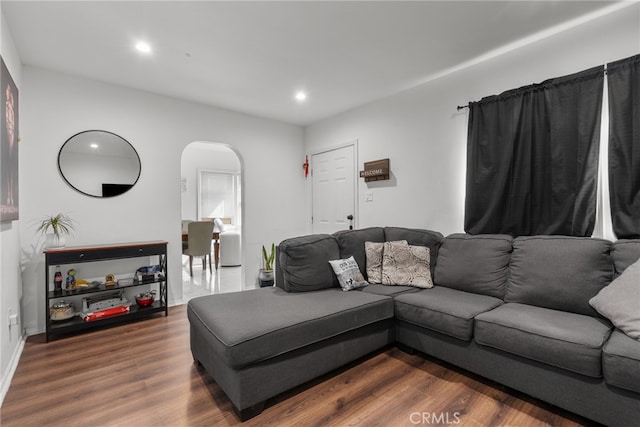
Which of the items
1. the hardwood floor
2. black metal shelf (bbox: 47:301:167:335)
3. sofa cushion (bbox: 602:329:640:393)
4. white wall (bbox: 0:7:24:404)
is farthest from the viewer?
black metal shelf (bbox: 47:301:167:335)

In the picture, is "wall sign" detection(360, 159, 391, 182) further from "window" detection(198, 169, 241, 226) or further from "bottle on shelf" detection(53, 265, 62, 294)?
"window" detection(198, 169, 241, 226)

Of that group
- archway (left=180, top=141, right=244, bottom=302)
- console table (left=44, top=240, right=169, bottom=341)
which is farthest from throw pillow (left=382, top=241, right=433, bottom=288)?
archway (left=180, top=141, right=244, bottom=302)

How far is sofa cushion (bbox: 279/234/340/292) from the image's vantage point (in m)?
2.49

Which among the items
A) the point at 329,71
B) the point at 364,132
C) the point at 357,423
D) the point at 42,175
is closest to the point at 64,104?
the point at 42,175

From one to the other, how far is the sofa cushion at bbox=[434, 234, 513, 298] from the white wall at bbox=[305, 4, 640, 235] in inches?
16.4

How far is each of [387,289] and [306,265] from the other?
2.39 feet

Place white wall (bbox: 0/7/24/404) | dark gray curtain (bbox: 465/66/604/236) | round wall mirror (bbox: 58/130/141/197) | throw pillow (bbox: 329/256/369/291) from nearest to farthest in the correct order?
white wall (bbox: 0/7/24/404) → dark gray curtain (bbox: 465/66/604/236) → throw pillow (bbox: 329/256/369/291) → round wall mirror (bbox: 58/130/141/197)

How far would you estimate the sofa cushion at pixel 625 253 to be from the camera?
187 cm

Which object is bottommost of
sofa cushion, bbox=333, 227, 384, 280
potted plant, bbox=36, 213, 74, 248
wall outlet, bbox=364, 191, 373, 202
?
sofa cushion, bbox=333, 227, 384, 280

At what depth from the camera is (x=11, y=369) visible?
6.87 ft

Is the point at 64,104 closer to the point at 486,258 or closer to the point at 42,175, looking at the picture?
the point at 42,175

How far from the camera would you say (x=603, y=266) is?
1943mm

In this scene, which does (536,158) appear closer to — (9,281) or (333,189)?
(333,189)

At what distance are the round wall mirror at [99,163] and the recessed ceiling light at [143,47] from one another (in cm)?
114
